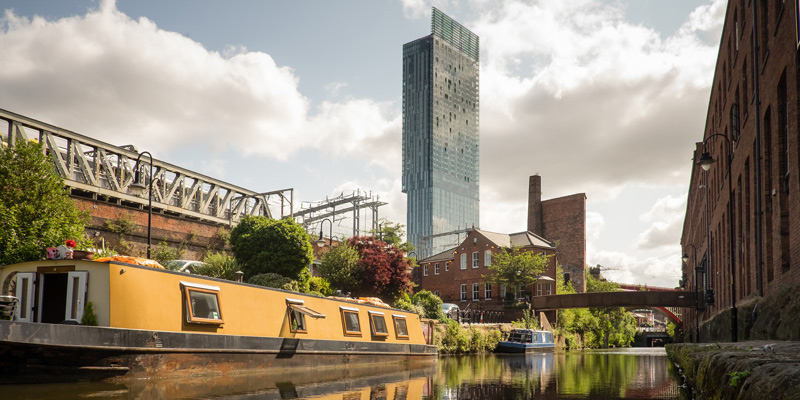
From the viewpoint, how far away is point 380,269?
36.9 metres

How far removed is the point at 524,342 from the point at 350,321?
73.1 feet

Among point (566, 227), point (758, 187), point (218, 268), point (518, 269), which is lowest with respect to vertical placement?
point (218, 268)

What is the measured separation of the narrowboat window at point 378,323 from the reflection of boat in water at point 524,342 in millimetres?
18444

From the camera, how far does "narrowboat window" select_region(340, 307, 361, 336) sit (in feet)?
62.5

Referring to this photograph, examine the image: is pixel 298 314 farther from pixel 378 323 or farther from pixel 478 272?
pixel 478 272

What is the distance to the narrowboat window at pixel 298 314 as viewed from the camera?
54.0ft

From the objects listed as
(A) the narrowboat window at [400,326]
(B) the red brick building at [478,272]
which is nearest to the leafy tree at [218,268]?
Answer: (A) the narrowboat window at [400,326]

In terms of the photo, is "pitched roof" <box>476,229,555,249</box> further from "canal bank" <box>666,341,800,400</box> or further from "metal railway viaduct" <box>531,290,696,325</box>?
"canal bank" <box>666,341,800,400</box>

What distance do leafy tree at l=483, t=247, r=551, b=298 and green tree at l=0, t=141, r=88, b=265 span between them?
34.3 m

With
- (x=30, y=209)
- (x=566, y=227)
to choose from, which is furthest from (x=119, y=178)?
(x=566, y=227)

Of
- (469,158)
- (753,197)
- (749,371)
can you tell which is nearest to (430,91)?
(469,158)

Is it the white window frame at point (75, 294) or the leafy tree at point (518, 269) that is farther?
the leafy tree at point (518, 269)

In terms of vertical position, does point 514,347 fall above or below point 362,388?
below

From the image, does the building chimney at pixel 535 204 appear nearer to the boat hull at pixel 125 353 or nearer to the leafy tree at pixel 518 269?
the leafy tree at pixel 518 269
